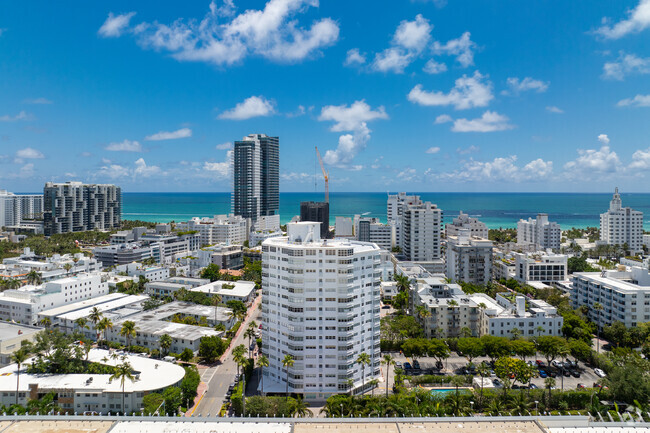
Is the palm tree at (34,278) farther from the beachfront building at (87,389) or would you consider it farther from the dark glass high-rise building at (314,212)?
the dark glass high-rise building at (314,212)

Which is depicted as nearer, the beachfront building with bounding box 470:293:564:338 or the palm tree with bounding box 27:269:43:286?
the beachfront building with bounding box 470:293:564:338

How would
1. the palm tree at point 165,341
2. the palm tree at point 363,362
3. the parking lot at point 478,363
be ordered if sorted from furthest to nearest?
the palm tree at point 165,341 → the parking lot at point 478,363 → the palm tree at point 363,362

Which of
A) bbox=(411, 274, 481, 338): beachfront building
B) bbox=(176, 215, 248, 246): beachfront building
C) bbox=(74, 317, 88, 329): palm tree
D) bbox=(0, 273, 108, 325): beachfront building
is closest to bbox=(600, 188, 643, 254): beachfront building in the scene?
bbox=(411, 274, 481, 338): beachfront building

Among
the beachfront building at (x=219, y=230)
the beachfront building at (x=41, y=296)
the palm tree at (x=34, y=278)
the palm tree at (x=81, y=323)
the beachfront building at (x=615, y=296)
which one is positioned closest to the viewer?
the palm tree at (x=81, y=323)

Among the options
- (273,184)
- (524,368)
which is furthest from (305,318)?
(273,184)

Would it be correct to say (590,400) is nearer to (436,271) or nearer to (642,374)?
(642,374)

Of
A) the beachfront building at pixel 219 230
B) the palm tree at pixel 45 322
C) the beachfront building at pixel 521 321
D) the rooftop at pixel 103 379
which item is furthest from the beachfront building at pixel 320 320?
the beachfront building at pixel 219 230

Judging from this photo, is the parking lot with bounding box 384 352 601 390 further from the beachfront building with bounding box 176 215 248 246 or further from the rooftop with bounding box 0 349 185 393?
the beachfront building with bounding box 176 215 248 246
